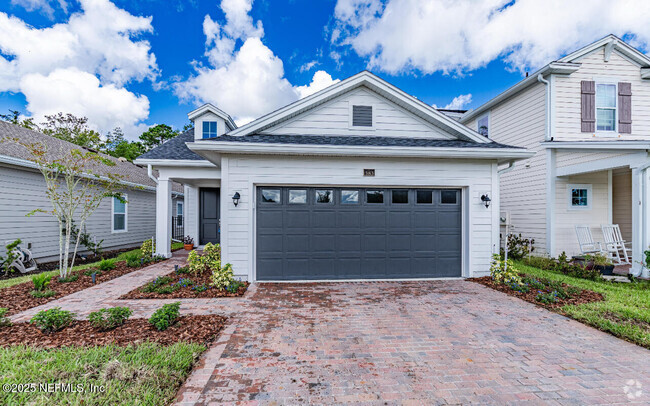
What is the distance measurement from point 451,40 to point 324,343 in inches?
497

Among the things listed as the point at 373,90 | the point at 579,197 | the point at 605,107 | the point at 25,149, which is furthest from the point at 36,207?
the point at 605,107

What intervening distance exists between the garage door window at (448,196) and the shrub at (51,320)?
7.43 m

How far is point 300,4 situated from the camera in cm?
1127

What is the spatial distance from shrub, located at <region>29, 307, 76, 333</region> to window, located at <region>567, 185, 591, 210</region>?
41.5ft

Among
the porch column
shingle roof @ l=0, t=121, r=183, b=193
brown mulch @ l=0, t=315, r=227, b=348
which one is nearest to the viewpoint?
brown mulch @ l=0, t=315, r=227, b=348

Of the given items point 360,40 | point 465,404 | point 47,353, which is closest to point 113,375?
point 47,353

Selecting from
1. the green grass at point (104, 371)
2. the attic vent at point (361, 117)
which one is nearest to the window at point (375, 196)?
the attic vent at point (361, 117)

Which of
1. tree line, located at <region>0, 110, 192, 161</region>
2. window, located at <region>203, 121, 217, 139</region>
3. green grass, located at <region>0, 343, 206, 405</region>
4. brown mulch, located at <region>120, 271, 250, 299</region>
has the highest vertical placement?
tree line, located at <region>0, 110, 192, 161</region>

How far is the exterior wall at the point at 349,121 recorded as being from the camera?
23.8ft

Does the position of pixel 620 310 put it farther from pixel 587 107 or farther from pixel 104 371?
pixel 587 107

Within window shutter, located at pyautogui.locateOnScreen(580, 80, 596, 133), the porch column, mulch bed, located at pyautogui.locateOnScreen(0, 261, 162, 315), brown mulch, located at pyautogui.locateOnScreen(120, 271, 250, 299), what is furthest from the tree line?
window shutter, located at pyautogui.locateOnScreen(580, 80, 596, 133)

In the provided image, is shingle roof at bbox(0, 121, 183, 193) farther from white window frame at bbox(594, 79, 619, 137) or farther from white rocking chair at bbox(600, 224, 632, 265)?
white window frame at bbox(594, 79, 619, 137)

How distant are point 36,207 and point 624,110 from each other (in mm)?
18719

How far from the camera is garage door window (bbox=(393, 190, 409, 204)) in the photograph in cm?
692
